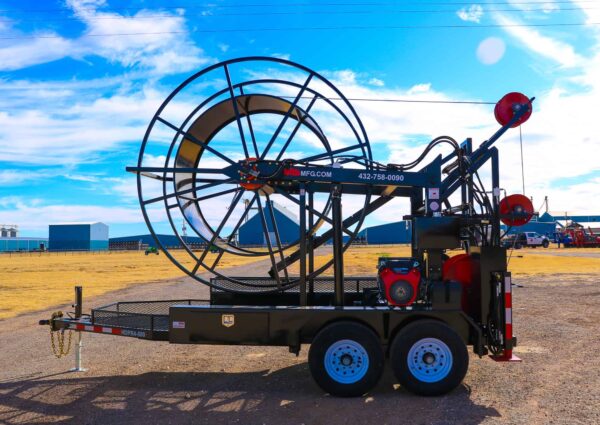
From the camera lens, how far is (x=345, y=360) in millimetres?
6086

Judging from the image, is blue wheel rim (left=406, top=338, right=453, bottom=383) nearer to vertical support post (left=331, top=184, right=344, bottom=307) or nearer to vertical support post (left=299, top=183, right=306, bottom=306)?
vertical support post (left=331, top=184, right=344, bottom=307)

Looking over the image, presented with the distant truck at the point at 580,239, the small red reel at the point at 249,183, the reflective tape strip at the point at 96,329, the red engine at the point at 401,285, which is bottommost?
the reflective tape strip at the point at 96,329

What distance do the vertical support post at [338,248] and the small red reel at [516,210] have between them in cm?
213

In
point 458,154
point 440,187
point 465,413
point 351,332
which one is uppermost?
point 458,154

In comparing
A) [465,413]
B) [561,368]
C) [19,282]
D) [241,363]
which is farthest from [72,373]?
[19,282]

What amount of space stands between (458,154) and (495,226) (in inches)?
44.3

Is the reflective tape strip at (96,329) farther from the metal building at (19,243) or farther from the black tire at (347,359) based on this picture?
the metal building at (19,243)

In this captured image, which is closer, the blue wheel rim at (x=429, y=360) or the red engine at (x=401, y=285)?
the blue wheel rim at (x=429, y=360)

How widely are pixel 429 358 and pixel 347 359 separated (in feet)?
3.17

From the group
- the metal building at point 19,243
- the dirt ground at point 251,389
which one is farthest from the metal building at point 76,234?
the dirt ground at point 251,389

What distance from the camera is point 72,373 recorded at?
7.24 meters

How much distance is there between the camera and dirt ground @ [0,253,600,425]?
17.8 feet

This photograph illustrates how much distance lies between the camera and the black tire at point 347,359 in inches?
237

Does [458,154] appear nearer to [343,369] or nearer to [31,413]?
[343,369]
